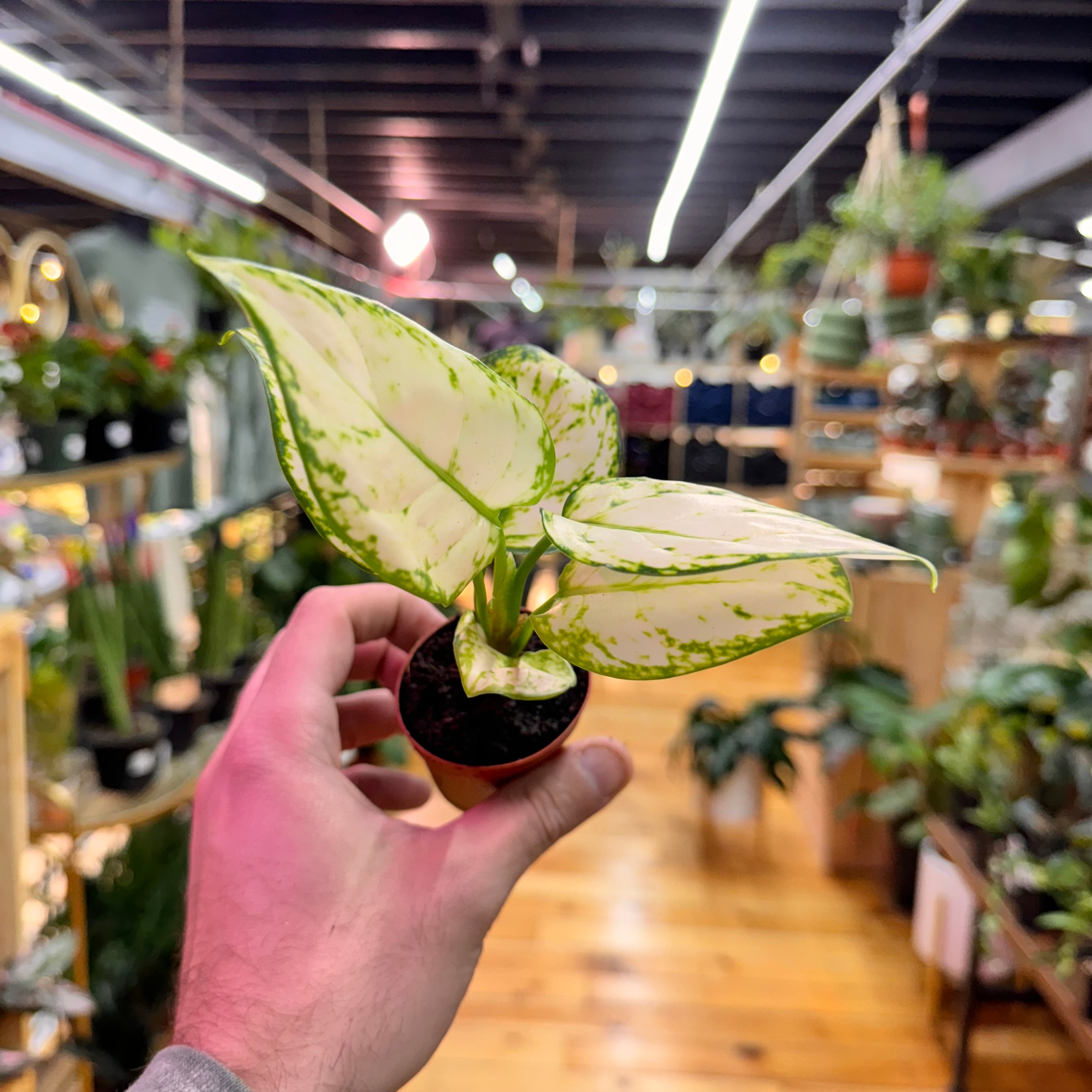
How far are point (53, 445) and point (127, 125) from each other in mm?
1416

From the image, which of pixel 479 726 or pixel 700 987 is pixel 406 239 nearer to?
pixel 479 726

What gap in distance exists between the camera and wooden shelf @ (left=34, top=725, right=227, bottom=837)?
4.91 ft

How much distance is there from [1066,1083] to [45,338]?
291 cm

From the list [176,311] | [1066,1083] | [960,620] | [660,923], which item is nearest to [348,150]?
[176,311]

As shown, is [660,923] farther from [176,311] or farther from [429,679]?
[176,311]

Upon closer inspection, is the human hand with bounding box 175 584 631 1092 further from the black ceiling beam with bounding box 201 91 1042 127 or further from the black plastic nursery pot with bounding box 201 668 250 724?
the black ceiling beam with bounding box 201 91 1042 127

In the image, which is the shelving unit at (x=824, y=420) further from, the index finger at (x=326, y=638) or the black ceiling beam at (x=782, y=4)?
the index finger at (x=326, y=638)

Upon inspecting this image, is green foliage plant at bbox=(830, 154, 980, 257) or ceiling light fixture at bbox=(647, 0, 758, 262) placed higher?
ceiling light fixture at bbox=(647, 0, 758, 262)

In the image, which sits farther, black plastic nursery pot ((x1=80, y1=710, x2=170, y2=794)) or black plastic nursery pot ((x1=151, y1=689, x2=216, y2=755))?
black plastic nursery pot ((x1=151, y1=689, x2=216, y2=755))

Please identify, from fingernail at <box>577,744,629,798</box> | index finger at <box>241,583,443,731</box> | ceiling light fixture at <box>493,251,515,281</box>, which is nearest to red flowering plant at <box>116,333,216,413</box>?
index finger at <box>241,583,443,731</box>

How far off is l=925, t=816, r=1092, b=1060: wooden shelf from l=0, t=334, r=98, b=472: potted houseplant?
2.21m

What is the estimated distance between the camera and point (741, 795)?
9.12 feet

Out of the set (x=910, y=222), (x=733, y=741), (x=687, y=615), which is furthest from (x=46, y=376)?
(x=910, y=222)

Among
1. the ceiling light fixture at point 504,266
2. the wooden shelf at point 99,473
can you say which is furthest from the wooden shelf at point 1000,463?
the ceiling light fixture at point 504,266
